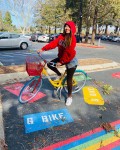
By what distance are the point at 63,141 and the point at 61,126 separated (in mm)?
512

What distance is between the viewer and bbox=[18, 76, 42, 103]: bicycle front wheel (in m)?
4.88

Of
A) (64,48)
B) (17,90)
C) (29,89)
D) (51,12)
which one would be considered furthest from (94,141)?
(51,12)

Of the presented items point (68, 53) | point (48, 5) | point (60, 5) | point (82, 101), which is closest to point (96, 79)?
point (82, 101)

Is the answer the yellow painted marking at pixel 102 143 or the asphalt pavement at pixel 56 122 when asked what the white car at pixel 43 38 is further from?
the yellow painted marking at pixel 102 143

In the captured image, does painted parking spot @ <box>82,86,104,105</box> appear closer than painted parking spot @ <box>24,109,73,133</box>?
No

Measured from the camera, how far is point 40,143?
11.2ft

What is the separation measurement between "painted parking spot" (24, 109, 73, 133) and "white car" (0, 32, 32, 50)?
1224 cm

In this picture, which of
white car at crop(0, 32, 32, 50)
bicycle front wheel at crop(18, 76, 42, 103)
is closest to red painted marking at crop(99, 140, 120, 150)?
bicycle front wheel at crop(18, 76, 42, 103)

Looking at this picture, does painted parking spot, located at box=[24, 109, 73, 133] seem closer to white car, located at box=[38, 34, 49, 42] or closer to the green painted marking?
the green painted marking

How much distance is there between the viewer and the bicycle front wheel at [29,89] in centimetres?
488

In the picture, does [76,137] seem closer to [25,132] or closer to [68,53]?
[25,132]

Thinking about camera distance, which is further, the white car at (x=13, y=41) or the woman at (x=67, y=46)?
the white car at (x=13, y=41)

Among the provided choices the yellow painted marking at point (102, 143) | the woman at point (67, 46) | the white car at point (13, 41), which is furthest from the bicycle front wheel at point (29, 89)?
the white car at point (13, 41)

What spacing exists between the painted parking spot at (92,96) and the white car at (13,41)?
10939 mm
